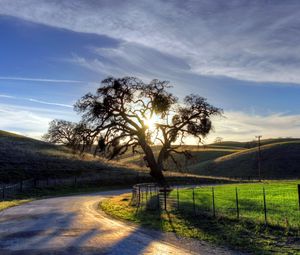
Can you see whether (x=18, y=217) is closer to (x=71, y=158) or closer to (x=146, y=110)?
(x=146, y=110)

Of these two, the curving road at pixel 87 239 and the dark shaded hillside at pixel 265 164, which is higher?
the dark shaded hillside at pixel 265 164

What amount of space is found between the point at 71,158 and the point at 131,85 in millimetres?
36164

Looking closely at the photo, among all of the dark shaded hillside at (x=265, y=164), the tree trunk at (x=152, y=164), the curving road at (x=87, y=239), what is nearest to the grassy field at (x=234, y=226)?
the curving road at (x=87, y=239)

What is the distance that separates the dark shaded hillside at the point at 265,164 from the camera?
10812 cm

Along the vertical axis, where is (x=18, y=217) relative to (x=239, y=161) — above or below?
below

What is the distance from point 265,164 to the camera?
115 m

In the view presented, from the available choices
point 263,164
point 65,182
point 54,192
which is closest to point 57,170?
point 65,182

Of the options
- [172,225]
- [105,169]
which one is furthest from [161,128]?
[172,225]

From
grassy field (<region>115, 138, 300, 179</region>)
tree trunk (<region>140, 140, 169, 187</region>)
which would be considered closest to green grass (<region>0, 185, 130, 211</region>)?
tree trunk (<region>140, 140, 169, 187</region>)

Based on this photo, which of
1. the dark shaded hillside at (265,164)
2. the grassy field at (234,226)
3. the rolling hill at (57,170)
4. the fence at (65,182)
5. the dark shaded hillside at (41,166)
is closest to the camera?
the grassy field at (234,226)

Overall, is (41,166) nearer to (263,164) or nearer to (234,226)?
(234,226)

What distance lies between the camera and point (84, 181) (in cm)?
5822

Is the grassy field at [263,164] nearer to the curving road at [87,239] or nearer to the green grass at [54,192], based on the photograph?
the green grass at [54,192]

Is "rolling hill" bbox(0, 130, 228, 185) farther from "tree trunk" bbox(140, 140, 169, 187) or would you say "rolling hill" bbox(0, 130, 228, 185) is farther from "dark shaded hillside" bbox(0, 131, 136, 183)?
"tree trunk" bbox(140, 140, 169, 187)
